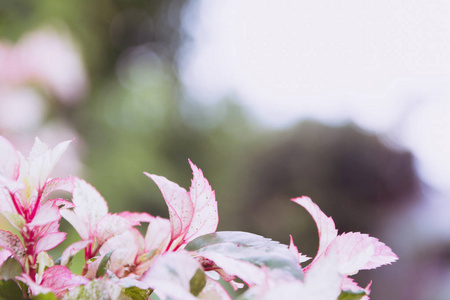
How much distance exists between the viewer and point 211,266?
194mm

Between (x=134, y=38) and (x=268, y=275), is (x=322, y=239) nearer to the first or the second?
(x=268, y=275)

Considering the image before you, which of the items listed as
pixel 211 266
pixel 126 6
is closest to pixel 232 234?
pixel 211 266

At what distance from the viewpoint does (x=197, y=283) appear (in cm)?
16

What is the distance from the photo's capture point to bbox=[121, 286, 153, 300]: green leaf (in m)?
A: 0.19

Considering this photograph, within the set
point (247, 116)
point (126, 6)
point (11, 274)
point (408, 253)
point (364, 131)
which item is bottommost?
point (408, 253)

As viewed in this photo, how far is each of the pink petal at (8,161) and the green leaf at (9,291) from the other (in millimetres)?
43

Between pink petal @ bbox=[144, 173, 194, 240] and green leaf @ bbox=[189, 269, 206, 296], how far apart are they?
0.14 ft

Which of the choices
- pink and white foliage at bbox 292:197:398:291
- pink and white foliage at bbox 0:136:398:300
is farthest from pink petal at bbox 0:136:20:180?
pink and white foliage at bbox 292:197:398:291

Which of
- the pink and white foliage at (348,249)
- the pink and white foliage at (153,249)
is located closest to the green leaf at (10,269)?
the pink and white foliage at (153,249)

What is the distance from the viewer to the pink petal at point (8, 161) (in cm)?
18

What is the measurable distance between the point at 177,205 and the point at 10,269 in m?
0.08

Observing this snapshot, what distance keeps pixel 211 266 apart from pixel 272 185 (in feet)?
6.20

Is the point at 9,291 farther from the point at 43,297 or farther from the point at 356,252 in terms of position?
the point at 356,252

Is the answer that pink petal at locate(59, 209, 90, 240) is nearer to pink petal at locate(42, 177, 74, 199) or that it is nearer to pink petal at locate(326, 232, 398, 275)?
pink petal at locate(42, 177, 74, 199)
